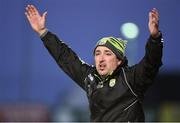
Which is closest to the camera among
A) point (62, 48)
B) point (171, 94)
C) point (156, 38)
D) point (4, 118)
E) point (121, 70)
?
point (156, 38)

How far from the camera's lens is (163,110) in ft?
24.0

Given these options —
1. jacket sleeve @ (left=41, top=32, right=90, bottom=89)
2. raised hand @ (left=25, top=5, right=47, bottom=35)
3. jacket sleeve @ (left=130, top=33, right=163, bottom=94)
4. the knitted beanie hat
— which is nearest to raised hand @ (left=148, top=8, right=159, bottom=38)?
jacket sleeve @ (left=130, top=33, right=163, bottom=94)

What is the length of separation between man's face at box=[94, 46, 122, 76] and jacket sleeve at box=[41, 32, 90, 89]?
20 cm

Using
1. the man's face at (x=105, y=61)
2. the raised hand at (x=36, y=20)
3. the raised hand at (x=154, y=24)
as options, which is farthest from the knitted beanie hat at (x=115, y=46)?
the raised hand at (x=36, y=20)

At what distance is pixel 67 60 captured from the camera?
3914mm

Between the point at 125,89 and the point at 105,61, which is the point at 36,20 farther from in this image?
the point at 125,89

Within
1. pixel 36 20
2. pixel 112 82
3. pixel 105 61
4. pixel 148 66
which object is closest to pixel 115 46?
pixel 105 61

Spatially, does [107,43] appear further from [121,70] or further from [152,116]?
[152,116]

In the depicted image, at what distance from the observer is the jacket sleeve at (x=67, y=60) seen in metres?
3.87

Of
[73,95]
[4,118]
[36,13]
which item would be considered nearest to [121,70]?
[36,13]

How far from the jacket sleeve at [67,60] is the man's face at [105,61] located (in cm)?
20

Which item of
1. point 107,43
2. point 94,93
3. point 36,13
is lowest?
point 94,93

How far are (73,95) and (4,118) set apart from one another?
108 centimetres

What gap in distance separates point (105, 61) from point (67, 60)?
36 cm
